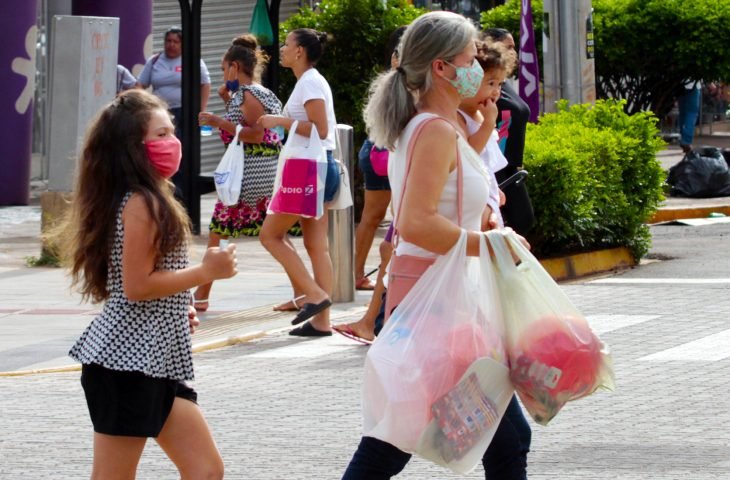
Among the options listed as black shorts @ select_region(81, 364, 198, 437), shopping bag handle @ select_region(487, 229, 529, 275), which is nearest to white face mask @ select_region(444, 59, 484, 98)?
shopping bag handle @ select_region(487, 229, 529, 275)

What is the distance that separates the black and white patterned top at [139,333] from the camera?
4426 millimetres

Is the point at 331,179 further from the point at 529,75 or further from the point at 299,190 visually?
the point at 529,75

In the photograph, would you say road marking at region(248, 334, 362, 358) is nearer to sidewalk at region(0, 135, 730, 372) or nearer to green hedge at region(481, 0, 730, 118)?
A: sidewalk at region(0, 135, 730, 372)

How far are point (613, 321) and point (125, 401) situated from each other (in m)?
6.04

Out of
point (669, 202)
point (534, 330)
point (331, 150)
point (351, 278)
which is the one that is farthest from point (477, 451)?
point (669, 202)

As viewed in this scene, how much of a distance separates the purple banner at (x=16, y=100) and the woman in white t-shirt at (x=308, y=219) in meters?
8.68

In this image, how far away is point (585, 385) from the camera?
445cm

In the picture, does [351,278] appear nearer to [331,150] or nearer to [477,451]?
[331,150]

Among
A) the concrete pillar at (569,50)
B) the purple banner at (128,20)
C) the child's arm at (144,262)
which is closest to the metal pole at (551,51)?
the concrete pillar at (569,50)

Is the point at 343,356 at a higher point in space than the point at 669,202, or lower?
lower

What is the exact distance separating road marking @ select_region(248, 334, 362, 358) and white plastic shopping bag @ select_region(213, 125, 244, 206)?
4.07ft

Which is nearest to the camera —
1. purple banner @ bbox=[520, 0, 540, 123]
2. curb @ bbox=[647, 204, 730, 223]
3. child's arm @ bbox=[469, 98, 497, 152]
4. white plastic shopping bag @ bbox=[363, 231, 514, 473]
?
white plastic shopping bag @ bbox=[363, 231, 514, 473]

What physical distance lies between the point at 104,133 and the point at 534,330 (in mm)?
1334

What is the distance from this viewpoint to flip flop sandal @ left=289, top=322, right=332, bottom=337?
31.6 feet
